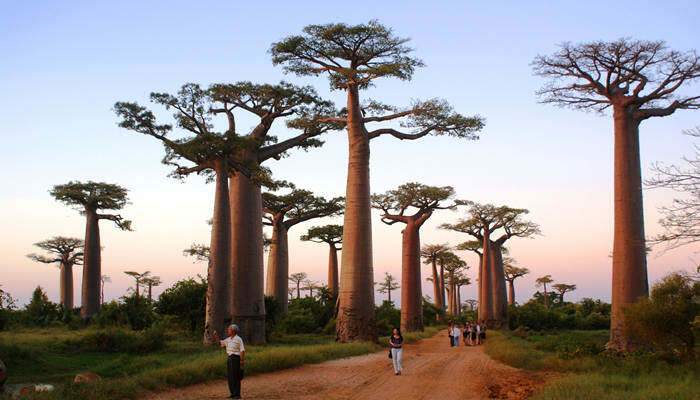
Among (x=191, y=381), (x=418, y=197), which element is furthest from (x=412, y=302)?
(x=191, y=381)

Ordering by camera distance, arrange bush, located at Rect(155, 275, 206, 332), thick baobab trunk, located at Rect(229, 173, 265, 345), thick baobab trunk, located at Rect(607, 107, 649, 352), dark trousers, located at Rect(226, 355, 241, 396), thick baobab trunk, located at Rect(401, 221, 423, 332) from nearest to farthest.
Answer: dark trousers, located at Rect(226, 355, 241, 396) < thick baobab trunk, located at Rect(607, 107, 649, 352) < thick baobab trunk, located at Rect(229, 173, 265, 345) < bush, located at Rect(155, 275, 206, 332) < thick baobab trunk, located at Rect(401, 221, 423, 332)

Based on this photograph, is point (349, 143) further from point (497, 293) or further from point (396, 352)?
point (497, 293)

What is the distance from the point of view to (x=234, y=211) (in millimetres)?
16438

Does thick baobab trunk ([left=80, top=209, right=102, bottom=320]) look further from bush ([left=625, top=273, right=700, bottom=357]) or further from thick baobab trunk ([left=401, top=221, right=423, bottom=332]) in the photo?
bush ([left=625, top=273, right=700, bottom=357])

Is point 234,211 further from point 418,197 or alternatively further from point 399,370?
point 418,197

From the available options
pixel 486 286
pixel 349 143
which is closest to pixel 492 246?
pixel 486 286

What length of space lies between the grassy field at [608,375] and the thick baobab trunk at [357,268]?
4.34 metres

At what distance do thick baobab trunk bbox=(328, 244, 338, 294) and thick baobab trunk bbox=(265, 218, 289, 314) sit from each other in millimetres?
6856

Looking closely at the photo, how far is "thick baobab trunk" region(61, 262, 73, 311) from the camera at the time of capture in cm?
3475

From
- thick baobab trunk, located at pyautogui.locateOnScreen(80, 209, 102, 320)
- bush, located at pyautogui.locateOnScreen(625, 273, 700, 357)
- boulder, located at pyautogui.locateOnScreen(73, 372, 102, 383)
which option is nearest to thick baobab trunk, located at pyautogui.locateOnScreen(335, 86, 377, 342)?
bush, located at pyautogui.locateOnScreen(625, 273, 700, 357)

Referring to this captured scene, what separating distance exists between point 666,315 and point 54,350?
14.1 meters

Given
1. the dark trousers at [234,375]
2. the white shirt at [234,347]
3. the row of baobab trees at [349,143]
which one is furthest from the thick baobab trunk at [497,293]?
the dark trousers at [234,375]

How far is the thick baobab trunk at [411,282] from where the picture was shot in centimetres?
2456

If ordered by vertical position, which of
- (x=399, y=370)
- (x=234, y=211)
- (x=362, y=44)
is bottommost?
(x=399, y=370)
